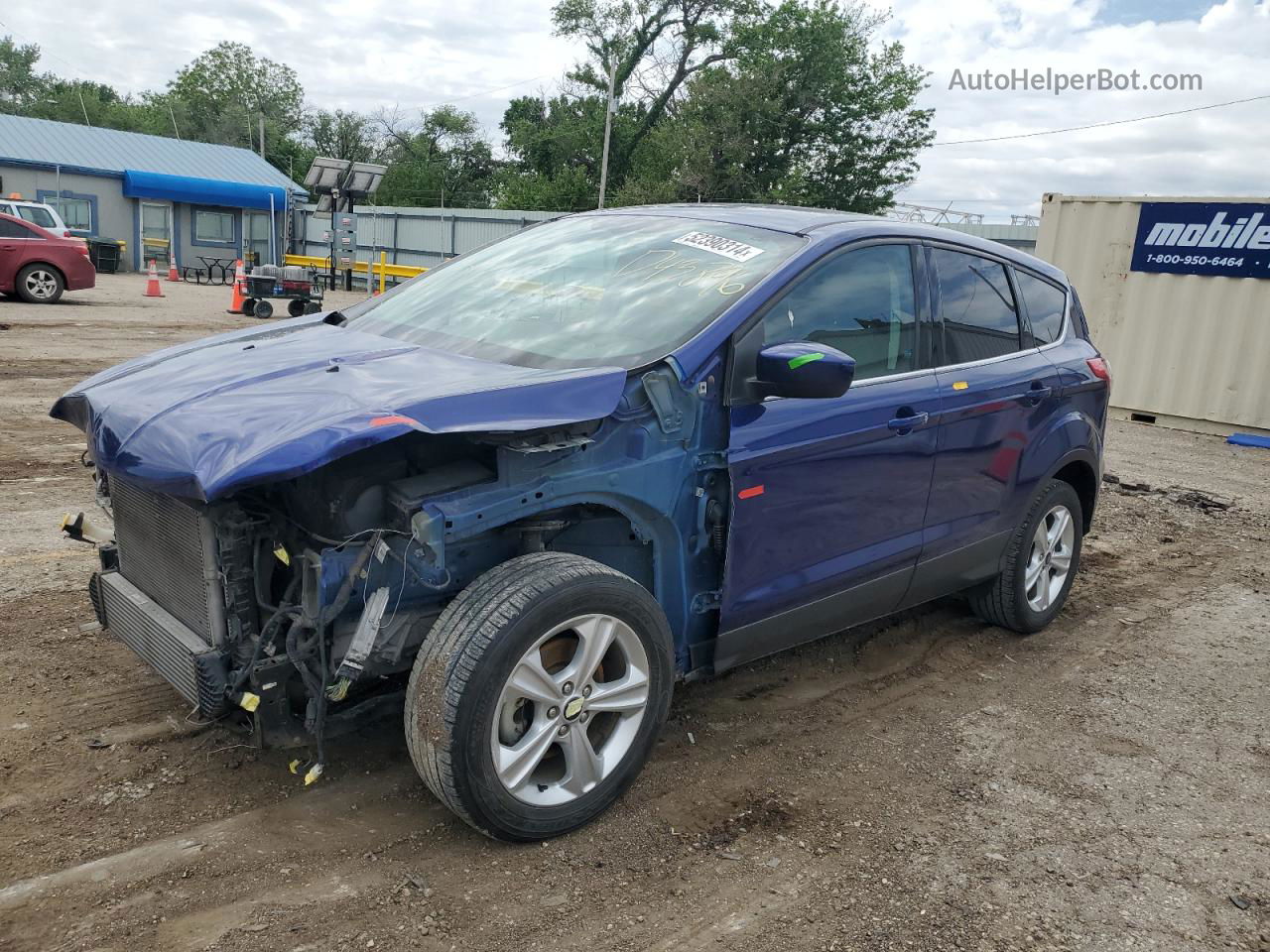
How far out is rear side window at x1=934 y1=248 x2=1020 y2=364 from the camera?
13.5 ft

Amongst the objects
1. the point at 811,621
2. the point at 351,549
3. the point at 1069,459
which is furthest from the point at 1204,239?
the point at 351,549

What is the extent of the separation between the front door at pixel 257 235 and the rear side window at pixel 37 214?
16.7 meters

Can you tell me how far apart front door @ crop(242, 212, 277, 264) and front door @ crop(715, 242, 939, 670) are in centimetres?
3545

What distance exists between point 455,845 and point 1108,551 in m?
5.20

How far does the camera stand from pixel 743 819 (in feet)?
10.3

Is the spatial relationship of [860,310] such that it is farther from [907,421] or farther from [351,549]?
[351,549]

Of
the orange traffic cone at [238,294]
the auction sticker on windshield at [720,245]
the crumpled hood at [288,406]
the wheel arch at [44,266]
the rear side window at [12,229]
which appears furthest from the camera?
the orange traffic cone at [238,294]

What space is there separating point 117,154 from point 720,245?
37294 mm

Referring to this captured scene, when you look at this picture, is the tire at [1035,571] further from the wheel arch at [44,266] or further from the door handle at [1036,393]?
the wheel arch at [44,266]

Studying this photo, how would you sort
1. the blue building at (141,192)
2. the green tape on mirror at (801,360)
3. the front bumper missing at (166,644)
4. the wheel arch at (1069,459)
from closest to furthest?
the front bumper missing at (166,644)
the green tape on mirror at (801,360)
the wheel arch at (1069,459)
the blue building at (141,192)

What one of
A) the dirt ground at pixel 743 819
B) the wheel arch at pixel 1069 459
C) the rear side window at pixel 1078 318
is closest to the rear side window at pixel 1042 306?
the rear side window at pixel 1078 318

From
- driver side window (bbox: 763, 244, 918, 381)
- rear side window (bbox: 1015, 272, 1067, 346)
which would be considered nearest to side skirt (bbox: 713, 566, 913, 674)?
driver side window (bbox: 763, 244, 918, 381)

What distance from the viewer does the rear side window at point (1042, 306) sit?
469 cm

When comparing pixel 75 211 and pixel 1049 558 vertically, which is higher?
pixel 75 211
